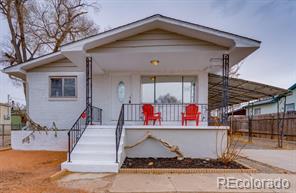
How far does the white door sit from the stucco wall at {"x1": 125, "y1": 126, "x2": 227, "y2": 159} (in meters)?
2.84

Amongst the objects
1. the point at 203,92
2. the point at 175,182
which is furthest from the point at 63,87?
the point at 175,182

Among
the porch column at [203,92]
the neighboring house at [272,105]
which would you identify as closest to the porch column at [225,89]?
the porch column at [203,92]

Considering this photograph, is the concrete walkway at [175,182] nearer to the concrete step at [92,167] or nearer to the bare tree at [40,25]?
the concrete step at [92,167]

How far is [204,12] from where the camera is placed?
15.4 meters

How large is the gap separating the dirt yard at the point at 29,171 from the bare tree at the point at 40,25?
10.3m

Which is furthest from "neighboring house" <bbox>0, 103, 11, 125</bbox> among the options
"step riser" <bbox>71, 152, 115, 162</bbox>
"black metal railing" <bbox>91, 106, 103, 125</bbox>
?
"step riser" <bbox>71, 152, 115, 162</bbox>

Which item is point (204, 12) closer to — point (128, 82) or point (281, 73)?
point (128, 82)

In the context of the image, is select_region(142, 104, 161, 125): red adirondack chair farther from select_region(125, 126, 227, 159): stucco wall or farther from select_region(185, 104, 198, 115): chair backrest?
select_region(125, 126, 227, 159): stucco wall

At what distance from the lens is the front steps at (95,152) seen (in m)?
5.96

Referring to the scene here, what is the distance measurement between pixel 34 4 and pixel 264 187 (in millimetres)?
19413

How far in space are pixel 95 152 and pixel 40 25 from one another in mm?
15186

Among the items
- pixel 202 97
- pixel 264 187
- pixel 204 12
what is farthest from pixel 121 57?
pixel 204 12

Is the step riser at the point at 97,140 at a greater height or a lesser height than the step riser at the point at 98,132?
lesser

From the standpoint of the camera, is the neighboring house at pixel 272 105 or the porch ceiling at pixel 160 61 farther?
the neighboring house at pixel 272 105
